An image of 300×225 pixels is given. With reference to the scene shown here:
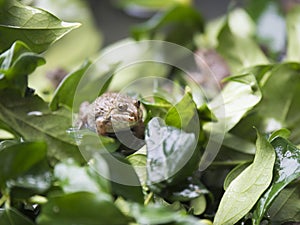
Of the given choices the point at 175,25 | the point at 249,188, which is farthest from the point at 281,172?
the point at 175,25

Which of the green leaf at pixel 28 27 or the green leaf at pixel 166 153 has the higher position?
the green leaf at pixel 28 27

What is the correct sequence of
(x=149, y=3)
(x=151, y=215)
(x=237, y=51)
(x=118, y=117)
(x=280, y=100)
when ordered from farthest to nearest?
(x=149, y=3)
(x=237, y=51)
(x=280, y=100)
(x=118, y=117)
(x=151, y=215)

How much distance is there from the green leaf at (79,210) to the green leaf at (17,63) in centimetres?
12

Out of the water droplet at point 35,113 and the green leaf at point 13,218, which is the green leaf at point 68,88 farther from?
the green leaf at point 13,218

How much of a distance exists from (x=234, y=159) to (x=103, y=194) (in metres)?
0.20

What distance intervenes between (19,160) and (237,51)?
0.40 meters

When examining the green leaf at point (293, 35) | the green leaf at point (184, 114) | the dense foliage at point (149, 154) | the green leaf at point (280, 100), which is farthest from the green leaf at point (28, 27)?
the green leaf at point (293, 35)

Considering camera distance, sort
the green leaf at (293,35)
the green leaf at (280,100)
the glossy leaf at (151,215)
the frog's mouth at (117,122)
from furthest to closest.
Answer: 1. the green leaf at (293,35)
2. the green leaf at (280,100)
3. the frog's mouth at (117,122)
4. the glossy leaf at (151,215)

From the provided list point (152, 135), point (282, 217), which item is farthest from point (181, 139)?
point (282, 217)

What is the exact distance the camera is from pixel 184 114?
1.45 feet

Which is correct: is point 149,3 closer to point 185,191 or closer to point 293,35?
point 293,35

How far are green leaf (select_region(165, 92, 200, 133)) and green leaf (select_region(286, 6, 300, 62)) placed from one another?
27 cm

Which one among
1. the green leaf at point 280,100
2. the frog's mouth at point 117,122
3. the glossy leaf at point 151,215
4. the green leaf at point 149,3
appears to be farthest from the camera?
the green leaf at point 149,3

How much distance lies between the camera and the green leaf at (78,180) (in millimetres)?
342
